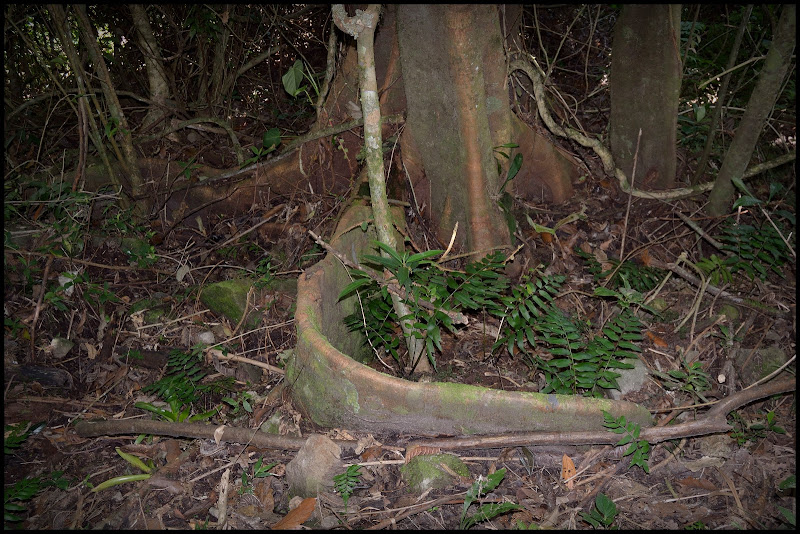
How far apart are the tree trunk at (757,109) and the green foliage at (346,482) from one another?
3138 millimetres

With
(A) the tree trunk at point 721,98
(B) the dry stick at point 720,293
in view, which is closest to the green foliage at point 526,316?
(B) the dry stick at point 720,293

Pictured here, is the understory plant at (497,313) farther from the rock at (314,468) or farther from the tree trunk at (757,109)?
the tree trunk at (757,109)

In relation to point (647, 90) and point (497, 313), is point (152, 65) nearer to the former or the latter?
point (497, 313)

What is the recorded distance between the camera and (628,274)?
11.9 ft

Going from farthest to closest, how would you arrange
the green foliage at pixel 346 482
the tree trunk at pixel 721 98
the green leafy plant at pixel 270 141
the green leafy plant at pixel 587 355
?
the green leafy plant at pixel 270 141
the tree trunk at pixel 721 98
the green leafy plant at pixel 587 355
the green foliage at pixel 346 482

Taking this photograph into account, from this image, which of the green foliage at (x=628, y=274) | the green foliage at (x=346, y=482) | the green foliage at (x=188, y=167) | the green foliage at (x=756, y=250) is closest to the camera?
the green foliage at (x=346, y=482)

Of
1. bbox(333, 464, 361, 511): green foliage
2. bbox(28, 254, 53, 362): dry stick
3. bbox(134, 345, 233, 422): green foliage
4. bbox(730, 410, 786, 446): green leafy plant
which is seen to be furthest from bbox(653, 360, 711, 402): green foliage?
bbox(28, 254, 53, 362): dry stick

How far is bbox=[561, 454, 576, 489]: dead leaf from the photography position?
2512 mm

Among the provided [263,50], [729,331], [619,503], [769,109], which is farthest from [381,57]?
[619,503]

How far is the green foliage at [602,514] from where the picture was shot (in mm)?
2256

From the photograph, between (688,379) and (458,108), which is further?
(458,108)

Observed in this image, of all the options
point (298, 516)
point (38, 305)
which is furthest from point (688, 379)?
point (38, 305)

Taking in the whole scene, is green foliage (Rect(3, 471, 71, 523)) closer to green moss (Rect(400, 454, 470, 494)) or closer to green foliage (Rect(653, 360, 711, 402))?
green moss (Rect(400, 454, 470, 494))

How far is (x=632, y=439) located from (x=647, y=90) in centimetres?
272
